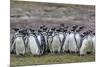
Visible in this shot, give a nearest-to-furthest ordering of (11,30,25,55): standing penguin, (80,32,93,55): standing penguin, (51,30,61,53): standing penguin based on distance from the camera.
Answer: (11,30,25,55): standing penguin → (51,30,61,53): standing penguin → (80,32,93,55): standing penguin

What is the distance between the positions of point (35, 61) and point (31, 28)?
0.40 metres

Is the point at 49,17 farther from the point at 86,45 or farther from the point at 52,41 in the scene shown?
the point at 86,45

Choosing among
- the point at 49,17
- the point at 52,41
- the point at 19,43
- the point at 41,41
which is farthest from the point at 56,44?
the point at 19,43

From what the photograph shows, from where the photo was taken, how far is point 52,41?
7.04 ft

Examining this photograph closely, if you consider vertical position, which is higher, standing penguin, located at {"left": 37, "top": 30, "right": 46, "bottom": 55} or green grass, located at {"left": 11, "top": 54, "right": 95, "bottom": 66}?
standing penguin, located at {"left": 37, "top": 30, "right": 46, "bottom": 55}

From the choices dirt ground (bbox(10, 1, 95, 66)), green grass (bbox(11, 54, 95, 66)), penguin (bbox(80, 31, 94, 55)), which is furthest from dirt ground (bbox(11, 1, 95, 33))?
green grass (bbox(11, 54, 95, 66))

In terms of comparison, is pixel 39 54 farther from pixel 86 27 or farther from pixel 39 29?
pixel 86 27

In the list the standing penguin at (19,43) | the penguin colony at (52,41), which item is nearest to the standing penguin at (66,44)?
the penguin colony at (52,41)

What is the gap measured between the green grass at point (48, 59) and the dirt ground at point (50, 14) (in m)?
0.37

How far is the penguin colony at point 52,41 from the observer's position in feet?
6.67

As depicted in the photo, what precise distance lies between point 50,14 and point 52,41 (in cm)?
33

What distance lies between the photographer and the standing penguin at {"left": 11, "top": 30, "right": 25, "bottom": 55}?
202cm

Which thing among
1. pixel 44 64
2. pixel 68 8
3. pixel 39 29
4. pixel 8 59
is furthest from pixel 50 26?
pixel 8 59

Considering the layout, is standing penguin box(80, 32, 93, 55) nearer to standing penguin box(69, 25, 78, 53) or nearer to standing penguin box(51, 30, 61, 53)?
standing penguin box(69, 25, 78, 53)
